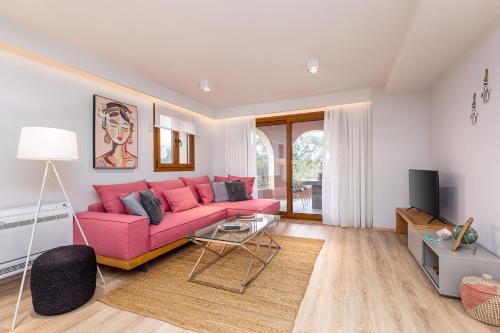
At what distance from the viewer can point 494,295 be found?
64.8 inches

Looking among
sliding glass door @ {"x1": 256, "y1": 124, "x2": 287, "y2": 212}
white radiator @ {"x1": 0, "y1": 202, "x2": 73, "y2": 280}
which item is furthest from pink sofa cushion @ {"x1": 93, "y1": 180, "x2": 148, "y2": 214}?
sliding glass door @ {"x1": 256, "y1": 124, "x2": 287, "y2": 212}

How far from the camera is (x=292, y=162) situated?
16.3ft

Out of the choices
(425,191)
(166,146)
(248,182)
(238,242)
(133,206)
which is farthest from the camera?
(248,182)

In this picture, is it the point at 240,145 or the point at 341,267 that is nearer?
the point at 341,267

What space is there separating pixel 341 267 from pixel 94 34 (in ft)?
11.5

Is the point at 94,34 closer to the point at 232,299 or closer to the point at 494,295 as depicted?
the point at 232,299

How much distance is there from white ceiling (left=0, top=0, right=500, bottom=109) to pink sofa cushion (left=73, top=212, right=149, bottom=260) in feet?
6.06

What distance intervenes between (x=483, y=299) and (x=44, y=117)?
420 cm

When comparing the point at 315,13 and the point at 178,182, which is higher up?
the point at 315,13

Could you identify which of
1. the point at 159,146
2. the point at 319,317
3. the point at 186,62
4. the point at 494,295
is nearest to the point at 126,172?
the point at 159,146

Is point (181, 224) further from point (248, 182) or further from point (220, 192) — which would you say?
point (248, 182)

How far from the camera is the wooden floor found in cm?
165

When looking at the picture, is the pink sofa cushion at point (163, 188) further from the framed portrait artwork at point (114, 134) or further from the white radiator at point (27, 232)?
the white radiator at point (27, 232)

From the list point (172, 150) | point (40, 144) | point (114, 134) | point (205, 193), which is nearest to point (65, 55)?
point (114, 134)
